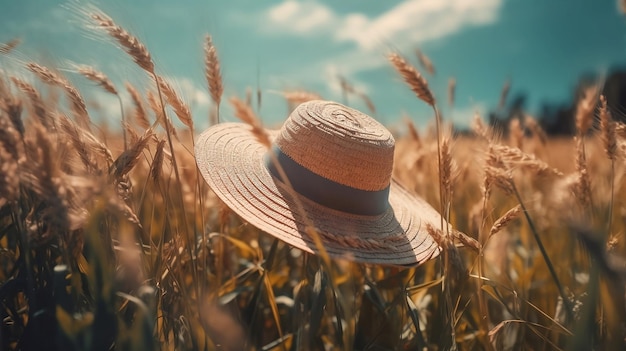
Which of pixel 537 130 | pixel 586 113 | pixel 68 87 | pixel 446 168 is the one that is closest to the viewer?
pixel 68 87

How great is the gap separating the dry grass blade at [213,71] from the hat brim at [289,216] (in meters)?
0.16

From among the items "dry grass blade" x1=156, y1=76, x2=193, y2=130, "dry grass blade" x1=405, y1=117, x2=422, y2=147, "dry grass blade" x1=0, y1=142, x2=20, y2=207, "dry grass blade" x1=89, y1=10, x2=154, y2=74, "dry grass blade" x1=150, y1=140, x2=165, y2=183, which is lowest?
"dry grass blade" x1=405, y1=117, x2=422, y2=147

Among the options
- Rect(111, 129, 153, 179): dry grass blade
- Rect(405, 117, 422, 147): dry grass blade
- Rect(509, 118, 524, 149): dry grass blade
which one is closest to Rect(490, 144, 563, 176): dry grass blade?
Rect(509, 118, 524, 149): dry grass blade

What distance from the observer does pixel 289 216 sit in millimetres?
1314

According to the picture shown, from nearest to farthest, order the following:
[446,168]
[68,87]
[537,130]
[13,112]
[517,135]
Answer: [13,112]
[68,87]
[446,168]
[517,135]
[537,130]

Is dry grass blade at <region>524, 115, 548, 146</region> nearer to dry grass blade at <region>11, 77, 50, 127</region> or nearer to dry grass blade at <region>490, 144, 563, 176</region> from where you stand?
dry grass blade at <region>490, 144, 563, 176</region>

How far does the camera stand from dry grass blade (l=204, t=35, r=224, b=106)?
54.4 inches

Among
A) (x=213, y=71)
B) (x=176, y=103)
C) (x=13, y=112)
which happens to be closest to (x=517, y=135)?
(x=213, y=71)

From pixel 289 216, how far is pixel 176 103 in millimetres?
452

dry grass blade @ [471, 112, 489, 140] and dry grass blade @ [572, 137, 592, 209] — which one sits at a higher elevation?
dry grass blade @ [471, 112, 489, 140]

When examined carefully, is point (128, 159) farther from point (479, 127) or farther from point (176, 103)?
point (479, 127)

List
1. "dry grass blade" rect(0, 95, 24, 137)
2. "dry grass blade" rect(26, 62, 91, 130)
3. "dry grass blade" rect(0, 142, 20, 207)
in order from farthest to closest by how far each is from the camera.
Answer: "dry grass blade" rect(26, 62, 91, 130), "dry grass blade" rect(0, 95, 24, 137), "dry grass blade" rect(0, 142, 20, 207)

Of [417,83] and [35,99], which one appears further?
[417,83]

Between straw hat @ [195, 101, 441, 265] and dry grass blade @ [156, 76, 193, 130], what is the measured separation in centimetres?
15
